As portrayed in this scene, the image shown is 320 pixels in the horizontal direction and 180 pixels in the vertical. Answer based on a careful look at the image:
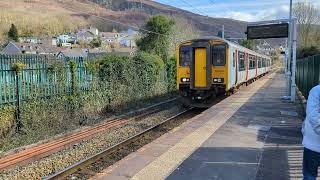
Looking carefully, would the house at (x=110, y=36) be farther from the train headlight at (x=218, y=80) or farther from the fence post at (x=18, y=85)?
the fence post at (x=18, y=85)

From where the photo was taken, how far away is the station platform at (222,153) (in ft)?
21.5

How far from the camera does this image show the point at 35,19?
148ft

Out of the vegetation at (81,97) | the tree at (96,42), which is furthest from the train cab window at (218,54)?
the tree at (96,42)

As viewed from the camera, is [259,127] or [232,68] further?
[232,68]

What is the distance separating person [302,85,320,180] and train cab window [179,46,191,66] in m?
13.7

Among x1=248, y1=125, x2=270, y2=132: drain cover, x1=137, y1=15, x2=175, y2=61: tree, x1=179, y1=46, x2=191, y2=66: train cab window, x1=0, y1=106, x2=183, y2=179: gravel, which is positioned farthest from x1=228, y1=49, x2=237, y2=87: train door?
x1=137, y1=15, x2=175, y2=61: tree

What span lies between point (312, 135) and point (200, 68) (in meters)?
13.6

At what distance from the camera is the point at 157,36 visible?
1507 inches

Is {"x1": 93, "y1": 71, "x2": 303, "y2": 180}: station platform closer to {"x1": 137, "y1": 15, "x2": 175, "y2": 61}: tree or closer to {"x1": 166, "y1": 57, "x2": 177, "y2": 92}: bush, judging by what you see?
{"x1": 166, "y1": 57, "x2": 177, "y2": 92}: bush

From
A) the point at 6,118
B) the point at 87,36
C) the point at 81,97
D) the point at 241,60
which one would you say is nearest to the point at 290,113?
the point at 81,97

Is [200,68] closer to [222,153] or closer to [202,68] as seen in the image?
[202,68]

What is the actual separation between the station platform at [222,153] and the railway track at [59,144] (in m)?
2.73

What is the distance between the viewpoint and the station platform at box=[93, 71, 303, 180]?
21.5ft

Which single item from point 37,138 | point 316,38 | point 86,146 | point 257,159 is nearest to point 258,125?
point 257,159
